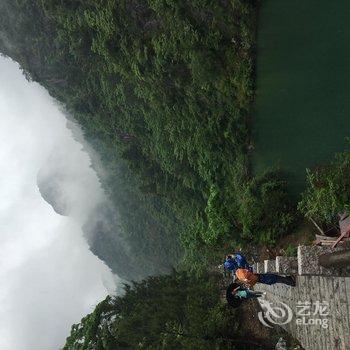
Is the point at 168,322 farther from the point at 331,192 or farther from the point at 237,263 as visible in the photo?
the point at 331,192

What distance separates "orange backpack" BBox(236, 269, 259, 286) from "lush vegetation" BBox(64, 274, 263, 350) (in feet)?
6.83

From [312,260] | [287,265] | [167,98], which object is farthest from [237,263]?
[167,98]

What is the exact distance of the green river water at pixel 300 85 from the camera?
12.7 meters

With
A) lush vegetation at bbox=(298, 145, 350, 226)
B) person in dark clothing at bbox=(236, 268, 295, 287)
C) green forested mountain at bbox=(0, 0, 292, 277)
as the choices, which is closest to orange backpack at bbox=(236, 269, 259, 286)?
person in dark clothing at bbox=(236, 268, 295, 287)

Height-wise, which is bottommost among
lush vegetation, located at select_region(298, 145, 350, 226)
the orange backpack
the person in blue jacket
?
the orange backpack

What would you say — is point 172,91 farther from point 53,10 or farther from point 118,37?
point 53,10

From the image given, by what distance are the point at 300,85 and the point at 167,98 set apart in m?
5.14

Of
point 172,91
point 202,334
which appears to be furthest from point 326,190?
point 172,91

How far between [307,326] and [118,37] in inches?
509

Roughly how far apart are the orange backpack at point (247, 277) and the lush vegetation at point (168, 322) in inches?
82.0

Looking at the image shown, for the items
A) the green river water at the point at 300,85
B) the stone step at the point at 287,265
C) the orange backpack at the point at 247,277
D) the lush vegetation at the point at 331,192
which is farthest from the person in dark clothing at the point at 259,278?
the green river water at the point at 300,85

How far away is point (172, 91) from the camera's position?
17.0 metres

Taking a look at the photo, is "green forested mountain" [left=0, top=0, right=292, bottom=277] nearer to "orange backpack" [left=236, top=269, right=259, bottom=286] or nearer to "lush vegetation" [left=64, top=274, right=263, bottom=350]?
"lush vegetation" [left=64, top=274, right=263, bottom=350]

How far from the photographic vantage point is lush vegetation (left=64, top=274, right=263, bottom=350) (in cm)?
962
